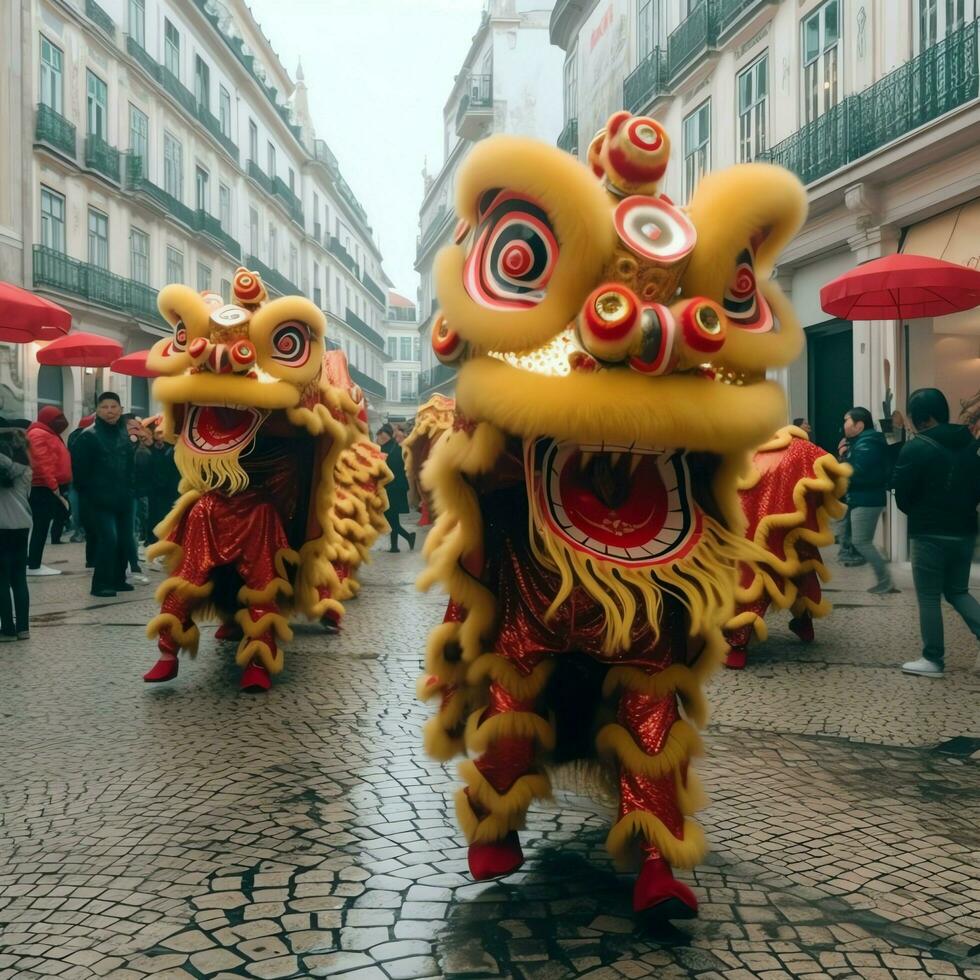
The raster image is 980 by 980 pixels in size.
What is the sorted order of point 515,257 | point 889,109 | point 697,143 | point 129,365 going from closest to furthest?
point 515,257, point 889,109, point 129,365, point 697,143

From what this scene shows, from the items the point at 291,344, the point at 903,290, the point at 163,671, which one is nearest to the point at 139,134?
the point at 903,290

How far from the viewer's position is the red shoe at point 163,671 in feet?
19.1

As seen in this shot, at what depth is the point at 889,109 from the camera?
1267 cm

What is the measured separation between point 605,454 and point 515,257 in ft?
1.85

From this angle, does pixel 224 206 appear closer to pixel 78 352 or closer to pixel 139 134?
pixel 139 134

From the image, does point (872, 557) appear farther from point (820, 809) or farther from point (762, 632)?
point (820, 809)

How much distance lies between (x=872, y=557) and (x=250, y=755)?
22.0 ft

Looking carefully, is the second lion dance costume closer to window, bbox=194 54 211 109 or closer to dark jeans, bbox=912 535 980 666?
dark jeans, bbox=912 535 980 666

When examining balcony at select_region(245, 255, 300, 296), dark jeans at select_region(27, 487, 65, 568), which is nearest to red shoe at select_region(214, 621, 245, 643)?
dark jeans at select_region(27, 487, 65, 568)

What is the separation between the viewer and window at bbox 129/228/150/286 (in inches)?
1033

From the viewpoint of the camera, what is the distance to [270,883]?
127 inches

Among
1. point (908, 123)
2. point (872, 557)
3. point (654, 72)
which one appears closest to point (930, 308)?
point (872, 557)

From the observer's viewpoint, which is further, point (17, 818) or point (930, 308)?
point (930, 308)

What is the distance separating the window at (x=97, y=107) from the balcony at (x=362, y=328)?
102ft
